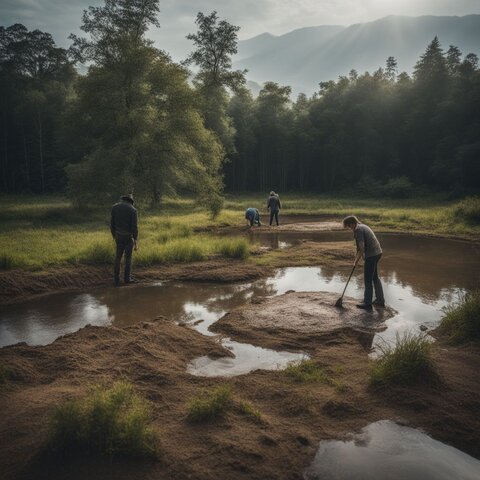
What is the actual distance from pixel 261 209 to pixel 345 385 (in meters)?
26.6

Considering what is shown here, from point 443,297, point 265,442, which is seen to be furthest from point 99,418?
point 443,297

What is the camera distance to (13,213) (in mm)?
21484

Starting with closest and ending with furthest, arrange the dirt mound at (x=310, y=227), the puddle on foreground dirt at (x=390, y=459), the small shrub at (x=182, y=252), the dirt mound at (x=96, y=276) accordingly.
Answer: the puddle on foreground dirt at (x=390, y=459), the dirt mound at (x=96, y=276), the small shrub at (x=182, y=252), the dirt mound at (x=310, y=227)

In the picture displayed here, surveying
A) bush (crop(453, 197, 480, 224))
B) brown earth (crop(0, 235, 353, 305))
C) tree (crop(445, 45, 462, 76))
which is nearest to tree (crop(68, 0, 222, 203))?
brown earth (crop(0, 235, 353, 305))

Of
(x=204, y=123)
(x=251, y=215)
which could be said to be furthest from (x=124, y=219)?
(x=204, y=123)

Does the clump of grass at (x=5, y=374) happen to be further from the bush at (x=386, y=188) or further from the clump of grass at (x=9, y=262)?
the bush at (x=386, y=188)

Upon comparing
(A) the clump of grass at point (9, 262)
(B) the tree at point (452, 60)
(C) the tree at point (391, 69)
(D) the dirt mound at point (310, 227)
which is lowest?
(D) the dirt mound at point (310, 227)

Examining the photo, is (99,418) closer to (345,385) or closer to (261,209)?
(345,385)

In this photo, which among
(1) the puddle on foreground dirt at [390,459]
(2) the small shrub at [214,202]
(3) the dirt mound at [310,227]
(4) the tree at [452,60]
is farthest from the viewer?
(4) the tree at [452,60]

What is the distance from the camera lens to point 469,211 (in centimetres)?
2027

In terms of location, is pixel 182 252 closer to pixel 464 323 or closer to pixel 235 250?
pixel 235 250

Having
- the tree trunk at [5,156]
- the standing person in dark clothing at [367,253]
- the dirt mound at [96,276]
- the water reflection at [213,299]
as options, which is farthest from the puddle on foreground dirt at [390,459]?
the tree trunk at [5,156]

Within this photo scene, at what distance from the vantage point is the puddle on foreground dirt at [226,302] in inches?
245

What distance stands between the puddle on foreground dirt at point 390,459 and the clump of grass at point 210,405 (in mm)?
1027
